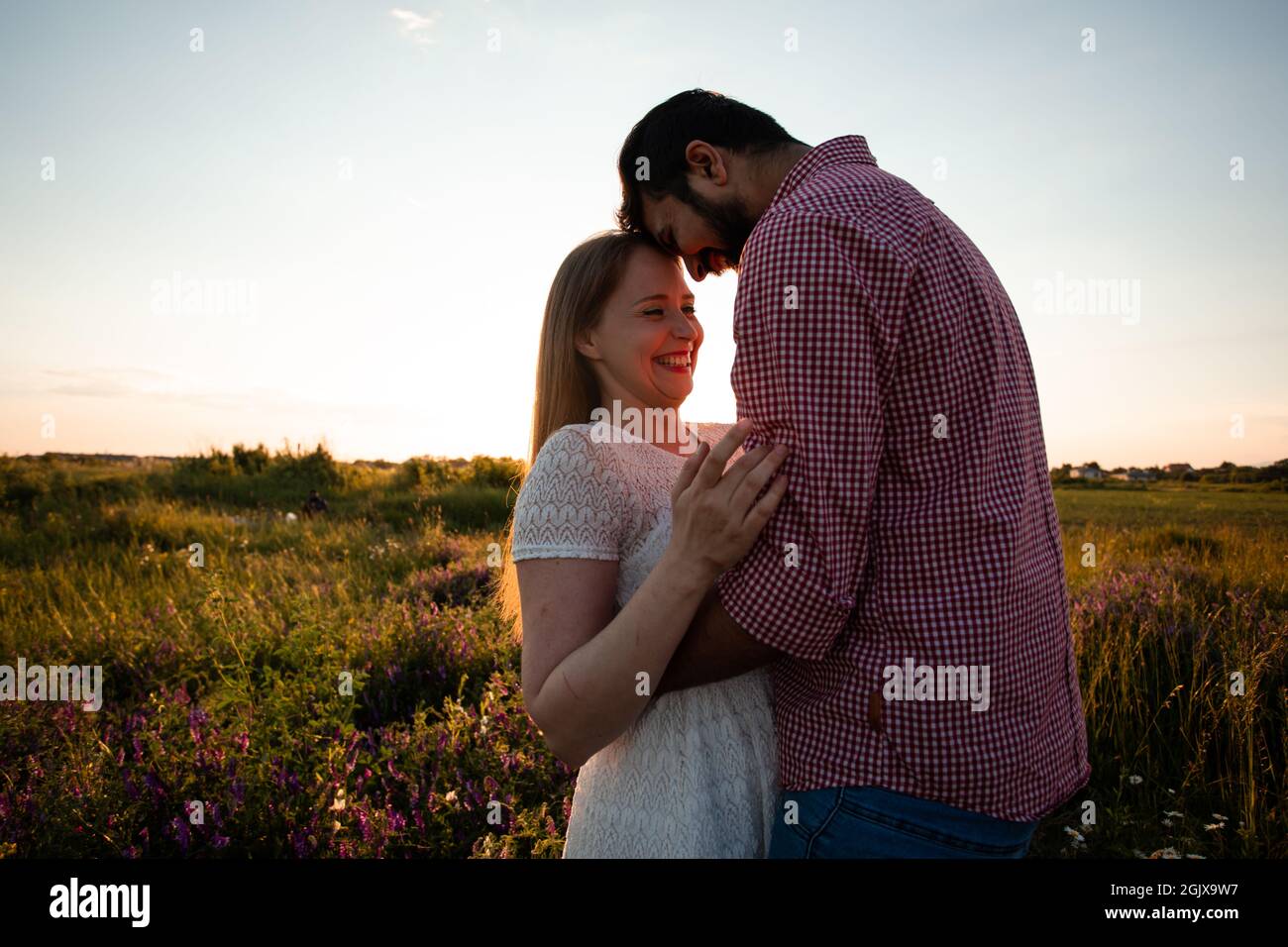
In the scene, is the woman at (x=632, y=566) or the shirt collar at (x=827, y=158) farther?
the shirt collar at (x=827, y=158)

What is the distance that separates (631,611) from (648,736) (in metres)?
0.55

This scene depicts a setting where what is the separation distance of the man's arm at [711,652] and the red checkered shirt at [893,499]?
55mm

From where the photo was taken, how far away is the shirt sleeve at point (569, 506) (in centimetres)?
188

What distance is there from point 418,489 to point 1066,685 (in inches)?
712

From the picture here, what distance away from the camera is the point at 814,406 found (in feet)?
4.82

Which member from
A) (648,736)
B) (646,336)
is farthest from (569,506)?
(646,336)

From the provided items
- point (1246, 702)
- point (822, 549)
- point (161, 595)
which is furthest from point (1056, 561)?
point (161, 595)

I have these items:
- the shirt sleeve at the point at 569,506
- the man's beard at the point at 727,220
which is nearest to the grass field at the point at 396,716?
the shirt sleeve at the point at 569,506

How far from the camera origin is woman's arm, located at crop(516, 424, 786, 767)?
153cm

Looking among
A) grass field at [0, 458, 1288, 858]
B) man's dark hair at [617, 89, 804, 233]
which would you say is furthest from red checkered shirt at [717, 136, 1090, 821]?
grass field at [0, 458, 1288, 858]

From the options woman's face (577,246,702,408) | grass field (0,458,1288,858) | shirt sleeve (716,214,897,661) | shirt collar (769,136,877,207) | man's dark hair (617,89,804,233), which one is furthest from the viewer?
grass field (0,458,1288,858)

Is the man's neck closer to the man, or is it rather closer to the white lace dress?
the man

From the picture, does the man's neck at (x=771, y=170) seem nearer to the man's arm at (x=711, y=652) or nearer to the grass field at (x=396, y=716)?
the man's arm at (x=711, y=652)
